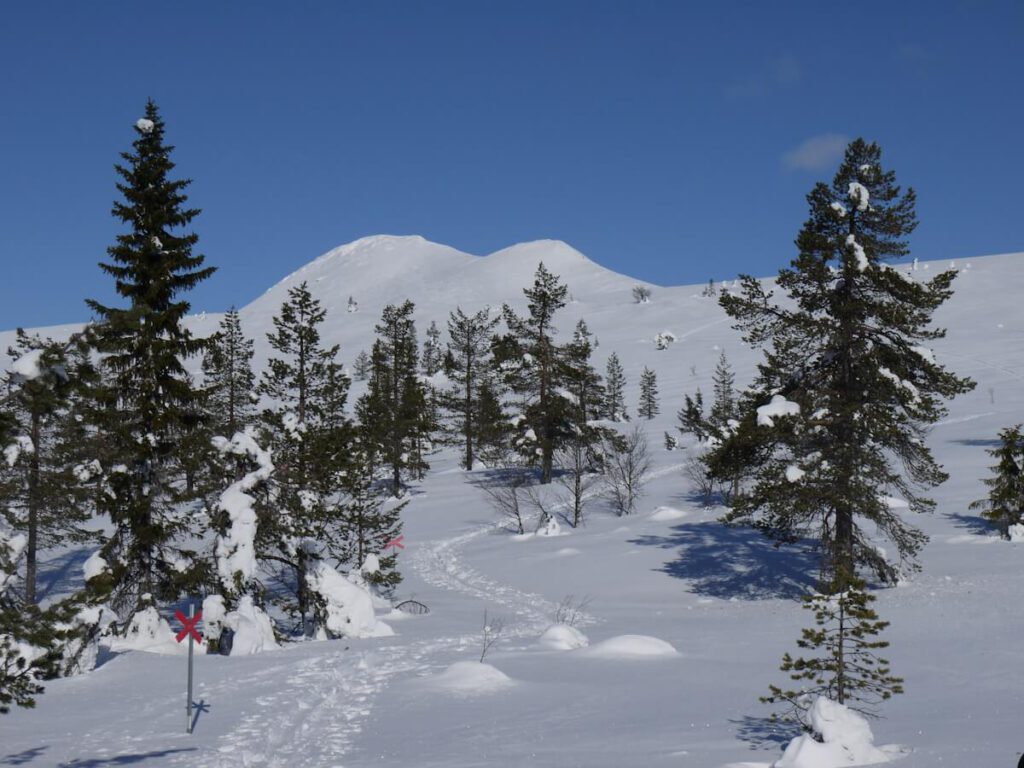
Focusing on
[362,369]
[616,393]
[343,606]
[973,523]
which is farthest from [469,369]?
[362,369]

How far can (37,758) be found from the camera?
31.1ft

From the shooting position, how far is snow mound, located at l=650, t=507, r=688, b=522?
36331 millimetres

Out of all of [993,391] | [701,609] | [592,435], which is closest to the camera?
[701,609]

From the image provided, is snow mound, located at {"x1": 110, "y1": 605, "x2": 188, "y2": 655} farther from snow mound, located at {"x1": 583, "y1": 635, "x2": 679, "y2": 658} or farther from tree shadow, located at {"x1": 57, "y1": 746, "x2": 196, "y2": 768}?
snow mound, located at {"x1": 583, "y1": 635, "x2": 679, "y2": 658}

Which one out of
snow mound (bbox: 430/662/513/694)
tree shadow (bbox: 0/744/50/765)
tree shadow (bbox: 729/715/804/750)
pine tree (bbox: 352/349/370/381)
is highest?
pine tree (bbox: 352/349/370/381)

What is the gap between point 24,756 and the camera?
31.3 feet

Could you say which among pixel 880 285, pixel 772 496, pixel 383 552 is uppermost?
pixel 880 285

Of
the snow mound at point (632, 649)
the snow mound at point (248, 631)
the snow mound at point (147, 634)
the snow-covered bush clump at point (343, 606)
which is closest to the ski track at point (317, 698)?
the snow mound at point (248, 631)

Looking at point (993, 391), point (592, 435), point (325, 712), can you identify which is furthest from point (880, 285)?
point (993, 391)

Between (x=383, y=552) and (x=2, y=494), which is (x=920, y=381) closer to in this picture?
(x=2, y=494)

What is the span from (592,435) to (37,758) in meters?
34.3

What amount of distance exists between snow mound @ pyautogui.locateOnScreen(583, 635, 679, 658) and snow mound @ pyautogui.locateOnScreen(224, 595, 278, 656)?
7886 millimetres

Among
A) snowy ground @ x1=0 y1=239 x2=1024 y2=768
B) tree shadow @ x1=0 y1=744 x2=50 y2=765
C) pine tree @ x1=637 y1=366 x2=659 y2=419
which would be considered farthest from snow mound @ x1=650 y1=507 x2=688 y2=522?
pine tree @ x1=637 y1=366 x2=659 y2=419

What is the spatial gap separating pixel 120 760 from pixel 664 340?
136m
